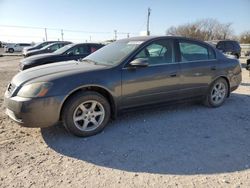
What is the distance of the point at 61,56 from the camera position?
9688 mm

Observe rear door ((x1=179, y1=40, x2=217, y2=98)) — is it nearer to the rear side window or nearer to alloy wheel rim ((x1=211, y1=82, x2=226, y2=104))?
the rear side window

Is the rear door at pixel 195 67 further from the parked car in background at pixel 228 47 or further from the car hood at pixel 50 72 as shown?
the parked car in background at pixel 228 47

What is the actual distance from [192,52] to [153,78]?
1.23m

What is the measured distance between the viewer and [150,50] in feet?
15.0

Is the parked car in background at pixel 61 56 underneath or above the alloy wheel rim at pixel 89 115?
above

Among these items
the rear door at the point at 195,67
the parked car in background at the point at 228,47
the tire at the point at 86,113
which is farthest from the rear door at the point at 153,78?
the parked car in background at the point at 228,47

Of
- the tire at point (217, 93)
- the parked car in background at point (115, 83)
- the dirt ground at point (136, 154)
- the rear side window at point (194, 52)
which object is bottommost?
the dirt ground at point (136, 154)

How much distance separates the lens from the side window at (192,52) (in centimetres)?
494

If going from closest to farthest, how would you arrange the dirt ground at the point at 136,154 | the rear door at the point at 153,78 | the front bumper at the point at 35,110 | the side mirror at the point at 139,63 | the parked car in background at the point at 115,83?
the dirt ground at the point at 136,154 < the front bumper at the point at 35,110 < the parked car in background at the point at 115,83 < the side mirror at the point at 139,63 < the rear door at the point at 153,78

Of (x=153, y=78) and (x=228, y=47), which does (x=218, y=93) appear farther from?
(x=228, y=47)

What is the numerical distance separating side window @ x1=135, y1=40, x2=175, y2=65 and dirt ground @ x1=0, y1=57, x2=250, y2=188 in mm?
1099

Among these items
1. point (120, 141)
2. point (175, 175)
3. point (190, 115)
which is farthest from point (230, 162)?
point (190, 115)

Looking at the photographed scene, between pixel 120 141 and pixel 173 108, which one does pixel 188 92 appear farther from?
pixel 120 141

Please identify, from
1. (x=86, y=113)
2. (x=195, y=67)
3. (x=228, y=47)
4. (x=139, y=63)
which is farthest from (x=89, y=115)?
(x=228, y=47)
